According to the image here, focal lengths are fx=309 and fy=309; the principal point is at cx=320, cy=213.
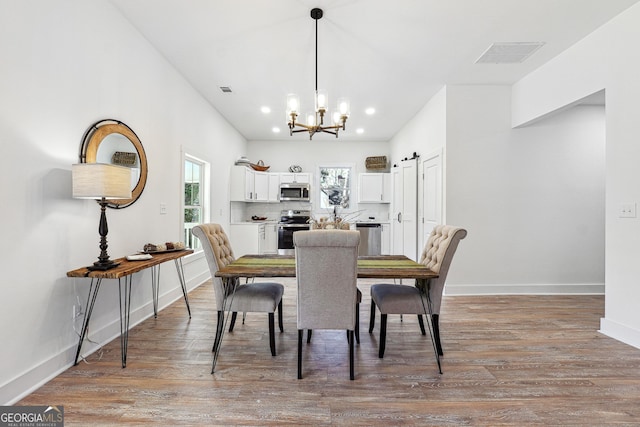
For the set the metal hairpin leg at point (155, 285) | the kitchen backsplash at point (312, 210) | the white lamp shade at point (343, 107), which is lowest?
the metal hairpin leg at point (155, 285)

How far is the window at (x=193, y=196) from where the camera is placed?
4.24m

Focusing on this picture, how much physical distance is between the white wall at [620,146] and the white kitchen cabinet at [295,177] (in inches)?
185

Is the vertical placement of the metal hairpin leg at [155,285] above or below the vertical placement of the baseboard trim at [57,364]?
above

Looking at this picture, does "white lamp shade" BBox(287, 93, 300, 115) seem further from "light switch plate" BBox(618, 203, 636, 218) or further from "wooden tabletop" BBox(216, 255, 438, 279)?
"light switch plate" BBox(618, 203, 636, 218)

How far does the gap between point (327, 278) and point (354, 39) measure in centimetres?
238

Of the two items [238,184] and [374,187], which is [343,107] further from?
[374,187]

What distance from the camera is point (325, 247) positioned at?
1.92 metres

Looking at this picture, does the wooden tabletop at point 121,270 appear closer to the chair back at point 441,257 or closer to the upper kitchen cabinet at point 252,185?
the chair back at point 441,257

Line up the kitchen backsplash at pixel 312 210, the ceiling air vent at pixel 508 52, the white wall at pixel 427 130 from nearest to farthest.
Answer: the ceiling air vent at pixel 508 52 → the white wall at pixel 427 130 → the kitchen backsplash at pixel 312 210

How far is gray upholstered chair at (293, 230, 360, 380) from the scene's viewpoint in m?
1.90

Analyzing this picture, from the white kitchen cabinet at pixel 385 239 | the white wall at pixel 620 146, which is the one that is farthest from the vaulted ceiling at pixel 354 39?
the white kitchen cabinet at pixel 385 239

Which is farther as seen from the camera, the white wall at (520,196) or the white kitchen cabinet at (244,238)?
the white kitchen cabinet at (244,238)

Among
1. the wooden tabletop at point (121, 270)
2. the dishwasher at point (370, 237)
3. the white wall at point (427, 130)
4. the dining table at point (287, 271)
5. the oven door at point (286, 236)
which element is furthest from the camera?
the dishwasher at point (370, 237)

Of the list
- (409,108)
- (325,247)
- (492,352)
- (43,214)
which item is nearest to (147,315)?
(43,214)
